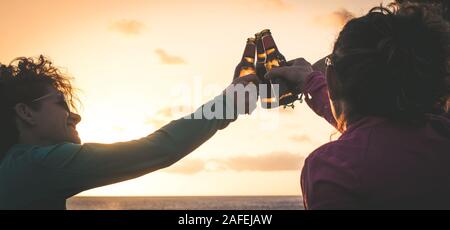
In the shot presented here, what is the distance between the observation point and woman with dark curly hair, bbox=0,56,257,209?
2.57 meters

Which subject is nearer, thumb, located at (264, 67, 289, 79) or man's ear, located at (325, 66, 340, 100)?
man's ear, located at (325, 66, 340, 100)

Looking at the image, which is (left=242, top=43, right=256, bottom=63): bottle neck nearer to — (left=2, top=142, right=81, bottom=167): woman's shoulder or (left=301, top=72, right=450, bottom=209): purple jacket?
(left=2, top=142, right=81, bottom=167): woman's shoulder

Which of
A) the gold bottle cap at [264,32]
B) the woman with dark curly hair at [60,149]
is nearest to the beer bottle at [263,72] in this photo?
the gold bottle cap at [264,32]

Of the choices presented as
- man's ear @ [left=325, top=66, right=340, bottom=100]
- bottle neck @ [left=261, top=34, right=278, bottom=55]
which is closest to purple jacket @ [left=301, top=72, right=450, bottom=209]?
man's ear @ [left=325, top=66, right=340, bottom=100]

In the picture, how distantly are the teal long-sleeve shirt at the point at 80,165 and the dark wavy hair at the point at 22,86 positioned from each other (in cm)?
39

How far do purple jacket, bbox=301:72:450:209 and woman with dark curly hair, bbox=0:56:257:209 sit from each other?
0.82m

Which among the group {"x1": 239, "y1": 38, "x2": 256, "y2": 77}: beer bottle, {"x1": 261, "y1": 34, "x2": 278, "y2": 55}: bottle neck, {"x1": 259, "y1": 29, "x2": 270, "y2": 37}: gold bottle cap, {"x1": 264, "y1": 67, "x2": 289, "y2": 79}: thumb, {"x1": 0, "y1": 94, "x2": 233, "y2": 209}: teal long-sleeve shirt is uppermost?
{"x1": 259, "y1": 29, "x2": 270, "y2": 37}: gold bottle cap

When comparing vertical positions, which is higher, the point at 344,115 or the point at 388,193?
the point at 344,115

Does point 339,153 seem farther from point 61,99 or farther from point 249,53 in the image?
point 249,53

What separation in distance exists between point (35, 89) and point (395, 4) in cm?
222

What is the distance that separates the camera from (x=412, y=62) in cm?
226

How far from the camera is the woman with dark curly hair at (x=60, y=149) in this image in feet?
8.43
